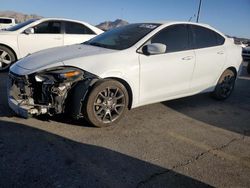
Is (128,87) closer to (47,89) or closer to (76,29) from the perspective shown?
(47,89)

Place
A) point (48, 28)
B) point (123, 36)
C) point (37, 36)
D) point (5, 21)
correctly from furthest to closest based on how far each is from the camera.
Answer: point (5, 21) < point (48, 28) < point (37, 36) < point (123, 36)

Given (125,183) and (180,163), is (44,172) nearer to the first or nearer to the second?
(125,183)

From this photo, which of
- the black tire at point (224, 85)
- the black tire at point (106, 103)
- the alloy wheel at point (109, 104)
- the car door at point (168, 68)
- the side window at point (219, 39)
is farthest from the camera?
the black tire at point (224, 85)

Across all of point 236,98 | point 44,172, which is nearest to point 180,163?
point 44,172

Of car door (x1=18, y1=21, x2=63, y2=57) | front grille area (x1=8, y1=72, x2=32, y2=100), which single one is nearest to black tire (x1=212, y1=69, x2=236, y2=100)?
front grille area (x1=8, y1=72, x2=32, y2=100)

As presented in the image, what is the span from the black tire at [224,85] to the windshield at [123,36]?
82.3 inches

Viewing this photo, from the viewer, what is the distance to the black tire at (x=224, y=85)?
6.01 meters

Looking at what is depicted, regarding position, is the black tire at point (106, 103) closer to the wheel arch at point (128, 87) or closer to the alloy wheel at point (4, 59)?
the wheel arch at point (128, 87)

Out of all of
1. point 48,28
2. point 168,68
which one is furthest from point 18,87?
point 48,28

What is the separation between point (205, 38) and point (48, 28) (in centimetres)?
492

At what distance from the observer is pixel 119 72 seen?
4.16 m

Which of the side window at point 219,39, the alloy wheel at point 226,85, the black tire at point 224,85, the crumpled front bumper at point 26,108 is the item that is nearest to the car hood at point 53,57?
the crumpled front bumper at point 26,108

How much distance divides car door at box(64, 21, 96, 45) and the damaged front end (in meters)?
4.89

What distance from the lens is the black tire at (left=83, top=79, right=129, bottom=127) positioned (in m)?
3.98
